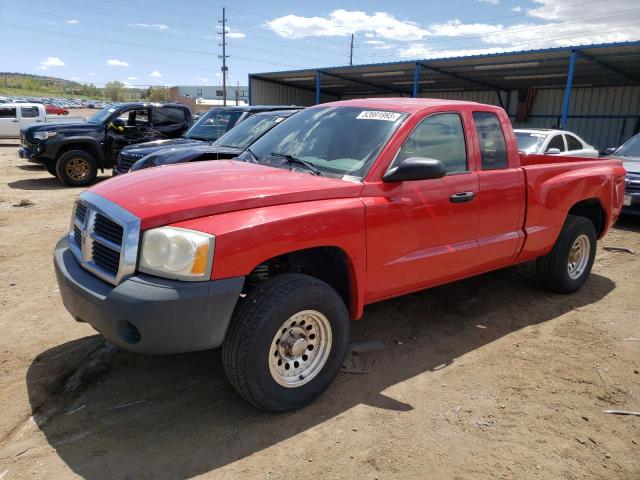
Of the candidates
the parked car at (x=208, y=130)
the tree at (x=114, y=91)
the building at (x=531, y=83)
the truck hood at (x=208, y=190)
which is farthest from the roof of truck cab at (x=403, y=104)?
the tree at (x=114, y=91)

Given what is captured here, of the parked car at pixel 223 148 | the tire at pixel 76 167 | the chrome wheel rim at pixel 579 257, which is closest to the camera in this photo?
the chrome wheel rim at pixel 579 257

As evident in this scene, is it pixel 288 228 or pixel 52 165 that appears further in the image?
pixel 52 165

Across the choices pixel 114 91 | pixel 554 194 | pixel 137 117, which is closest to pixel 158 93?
pixel 114 91

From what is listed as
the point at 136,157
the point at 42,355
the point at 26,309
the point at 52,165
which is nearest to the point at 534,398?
the point at 42,355

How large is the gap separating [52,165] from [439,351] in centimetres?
1096

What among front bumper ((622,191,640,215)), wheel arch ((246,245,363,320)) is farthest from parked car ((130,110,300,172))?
front bumper ((622,191,640,215))

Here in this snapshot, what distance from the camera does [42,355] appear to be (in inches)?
148

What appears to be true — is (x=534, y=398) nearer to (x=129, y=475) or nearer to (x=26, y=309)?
(x=129, y=475)

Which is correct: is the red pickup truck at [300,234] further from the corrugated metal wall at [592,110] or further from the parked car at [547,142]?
the corrugated metal wall at [592,110]

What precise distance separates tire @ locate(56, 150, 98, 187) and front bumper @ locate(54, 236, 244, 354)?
396 inches

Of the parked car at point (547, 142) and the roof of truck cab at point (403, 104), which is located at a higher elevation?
the roof of truck cab at point (403, 104)

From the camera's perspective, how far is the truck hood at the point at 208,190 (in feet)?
9.20

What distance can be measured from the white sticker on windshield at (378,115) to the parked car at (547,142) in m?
6.60

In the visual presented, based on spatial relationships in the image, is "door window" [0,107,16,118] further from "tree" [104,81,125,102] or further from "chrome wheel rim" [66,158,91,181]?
"tree" [104,81,125,102]
